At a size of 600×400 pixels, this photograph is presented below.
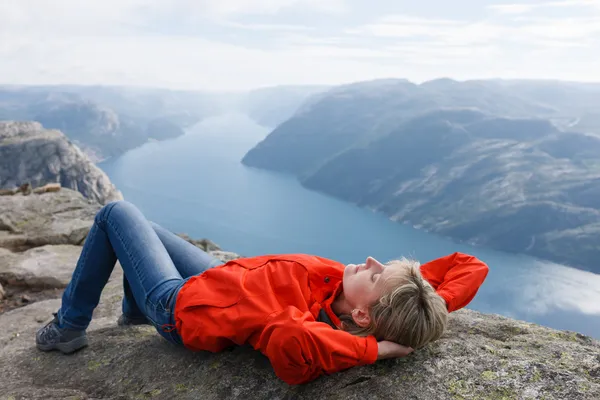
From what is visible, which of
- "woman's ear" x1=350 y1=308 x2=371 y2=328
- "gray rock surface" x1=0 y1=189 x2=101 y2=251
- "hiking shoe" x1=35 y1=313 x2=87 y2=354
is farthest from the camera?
"gray rock surface" x1=0 y1=189 x2=101 y2=251

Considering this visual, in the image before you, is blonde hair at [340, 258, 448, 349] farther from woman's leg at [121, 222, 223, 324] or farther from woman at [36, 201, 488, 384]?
woman's leg at [121, 222, 223, 324]

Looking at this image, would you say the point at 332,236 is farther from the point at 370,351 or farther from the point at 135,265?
the point at 370,351

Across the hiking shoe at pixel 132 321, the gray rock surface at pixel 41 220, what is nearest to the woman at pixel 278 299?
the hiking shoe at pixel 132 321

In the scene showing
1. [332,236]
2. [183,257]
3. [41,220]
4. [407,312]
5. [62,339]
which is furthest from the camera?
[332,236]

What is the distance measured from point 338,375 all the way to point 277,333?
3.25 ft

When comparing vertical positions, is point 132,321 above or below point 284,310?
below

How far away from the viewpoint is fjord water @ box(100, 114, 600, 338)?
341 feet

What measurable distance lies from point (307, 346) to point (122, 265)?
9.51 feet

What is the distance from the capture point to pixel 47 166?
11719cm

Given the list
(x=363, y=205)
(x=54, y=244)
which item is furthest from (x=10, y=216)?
(x=363, y=205)

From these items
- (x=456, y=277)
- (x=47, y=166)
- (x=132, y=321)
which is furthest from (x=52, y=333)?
(x=47, y=166)

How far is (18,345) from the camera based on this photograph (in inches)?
256

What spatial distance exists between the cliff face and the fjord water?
99.8 meters

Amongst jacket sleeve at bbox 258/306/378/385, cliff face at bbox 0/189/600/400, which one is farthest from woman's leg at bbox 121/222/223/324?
jacket sleeve at bbox 258/306/378/385
